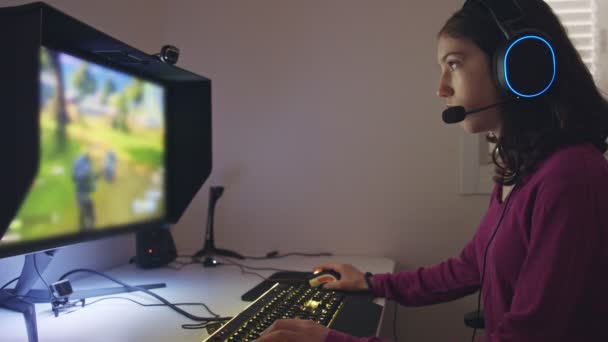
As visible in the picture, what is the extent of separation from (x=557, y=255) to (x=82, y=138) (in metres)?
0.87

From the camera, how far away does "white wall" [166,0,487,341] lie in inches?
61.7

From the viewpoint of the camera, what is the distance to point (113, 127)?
41.0 inches

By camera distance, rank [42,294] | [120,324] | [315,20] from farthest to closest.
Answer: [315,20]
[42,294]
[120,324]

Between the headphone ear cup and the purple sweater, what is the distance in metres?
0.12

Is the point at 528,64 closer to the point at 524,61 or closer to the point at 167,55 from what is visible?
the point at 524,61

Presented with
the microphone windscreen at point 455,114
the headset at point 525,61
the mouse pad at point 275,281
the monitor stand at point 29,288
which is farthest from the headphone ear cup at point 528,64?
the monitor stand at point 29,288

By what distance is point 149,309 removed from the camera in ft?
3.14

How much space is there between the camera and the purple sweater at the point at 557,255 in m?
0.67

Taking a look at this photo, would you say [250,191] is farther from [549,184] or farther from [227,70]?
[549,184]

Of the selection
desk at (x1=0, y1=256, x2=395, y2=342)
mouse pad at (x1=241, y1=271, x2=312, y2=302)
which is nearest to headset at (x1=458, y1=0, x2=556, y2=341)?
desk at (x1=0, y1=256, x2=395, y2=342)

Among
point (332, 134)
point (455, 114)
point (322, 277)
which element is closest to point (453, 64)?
point (455, 114)

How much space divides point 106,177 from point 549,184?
86 cm

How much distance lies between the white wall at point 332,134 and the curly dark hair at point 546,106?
654mm

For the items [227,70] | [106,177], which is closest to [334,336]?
[106,177]
